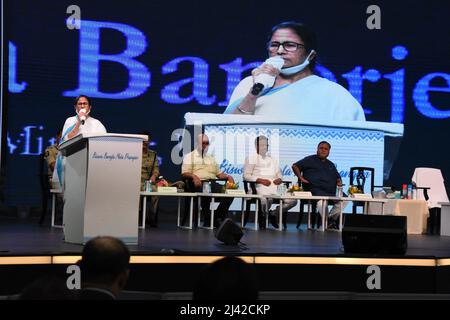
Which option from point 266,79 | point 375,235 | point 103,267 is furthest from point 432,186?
point 103,267

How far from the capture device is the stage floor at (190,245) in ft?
15.6

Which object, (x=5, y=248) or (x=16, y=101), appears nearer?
(x=5, y=248)

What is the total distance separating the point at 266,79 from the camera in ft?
33.3

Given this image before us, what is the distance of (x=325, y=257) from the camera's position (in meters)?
4.78

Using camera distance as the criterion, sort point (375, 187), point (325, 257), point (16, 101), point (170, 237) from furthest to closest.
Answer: point (375, 187), point (16, 101), point (170, 237), point (325, 257)

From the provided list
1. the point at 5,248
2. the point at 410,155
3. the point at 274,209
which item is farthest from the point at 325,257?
the point at 410,155

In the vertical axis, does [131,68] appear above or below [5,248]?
above

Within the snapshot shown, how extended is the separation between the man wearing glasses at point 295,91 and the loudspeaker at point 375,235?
4701 millimetres

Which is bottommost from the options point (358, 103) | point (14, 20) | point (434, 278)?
point (434, 278)

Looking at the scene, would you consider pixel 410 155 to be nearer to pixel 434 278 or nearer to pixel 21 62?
pixel 21 62

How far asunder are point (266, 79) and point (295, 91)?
40 cm

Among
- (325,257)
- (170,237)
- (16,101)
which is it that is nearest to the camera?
(325,257)

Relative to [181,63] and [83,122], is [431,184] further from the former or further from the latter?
[83,122]

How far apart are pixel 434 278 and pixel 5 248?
2634mm
